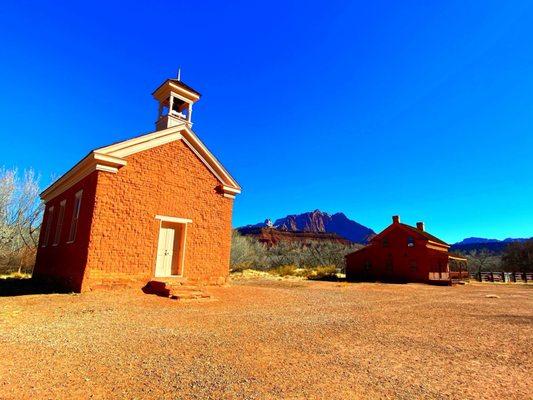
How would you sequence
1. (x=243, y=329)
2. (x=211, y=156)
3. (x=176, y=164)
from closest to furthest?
1. (x=243, y=329)
2. (x=176, y=164)
3. (x=211, y=156)

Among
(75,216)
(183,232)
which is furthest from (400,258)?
(75,216)

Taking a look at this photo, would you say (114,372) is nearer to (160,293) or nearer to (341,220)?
(160,293)

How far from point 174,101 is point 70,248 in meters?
8.36

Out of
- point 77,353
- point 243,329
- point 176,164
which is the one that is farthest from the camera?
point 176,164

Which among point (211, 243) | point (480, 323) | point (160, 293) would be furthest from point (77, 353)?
point (211, 243)

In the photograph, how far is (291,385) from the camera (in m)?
4.17

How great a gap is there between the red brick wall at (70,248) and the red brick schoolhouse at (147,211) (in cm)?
4

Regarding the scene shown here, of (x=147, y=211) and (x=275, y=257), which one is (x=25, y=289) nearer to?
(x=147, y=211)

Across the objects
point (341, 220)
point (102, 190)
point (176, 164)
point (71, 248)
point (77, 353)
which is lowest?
point (77, 353)

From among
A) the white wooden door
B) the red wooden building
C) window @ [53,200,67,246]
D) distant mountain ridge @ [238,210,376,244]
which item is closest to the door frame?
the white wooden door

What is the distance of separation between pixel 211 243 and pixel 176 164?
3838 millimetres

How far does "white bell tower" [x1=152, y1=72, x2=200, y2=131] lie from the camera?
1612 cm

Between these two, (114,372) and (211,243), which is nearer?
(114,372)

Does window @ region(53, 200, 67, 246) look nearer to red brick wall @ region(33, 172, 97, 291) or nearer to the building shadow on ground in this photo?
red brick wall @ region(33, 172, 97, 291)
